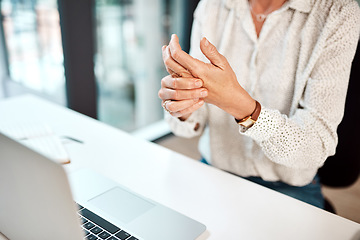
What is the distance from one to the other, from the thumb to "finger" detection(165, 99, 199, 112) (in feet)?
0.32

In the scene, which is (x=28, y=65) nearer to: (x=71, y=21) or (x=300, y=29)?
(x=71, y=21)

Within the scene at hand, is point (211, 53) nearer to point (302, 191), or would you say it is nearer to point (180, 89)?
point (180, 89)

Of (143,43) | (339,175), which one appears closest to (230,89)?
(339,175)

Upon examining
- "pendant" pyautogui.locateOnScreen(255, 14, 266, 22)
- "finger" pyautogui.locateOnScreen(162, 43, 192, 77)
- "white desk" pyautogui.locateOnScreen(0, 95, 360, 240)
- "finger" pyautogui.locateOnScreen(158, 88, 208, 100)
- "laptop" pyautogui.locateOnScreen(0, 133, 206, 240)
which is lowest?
"white desk" pyautogui.locateOnScreen(0, 95, 360, 240)

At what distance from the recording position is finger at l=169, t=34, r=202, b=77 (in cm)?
68

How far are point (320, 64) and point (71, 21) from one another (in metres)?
1.10

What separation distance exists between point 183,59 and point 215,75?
0.25ft

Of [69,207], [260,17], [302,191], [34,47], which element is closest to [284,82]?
[260,17]

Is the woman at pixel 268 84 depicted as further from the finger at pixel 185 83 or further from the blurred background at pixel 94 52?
the blurred background at pixel 94 52

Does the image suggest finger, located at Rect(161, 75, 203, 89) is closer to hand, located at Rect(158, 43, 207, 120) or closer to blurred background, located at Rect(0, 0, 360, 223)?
hand, located at Rect(158, 43, 207, 120)

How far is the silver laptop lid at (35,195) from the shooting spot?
431 millimetres

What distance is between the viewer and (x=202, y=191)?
76 cm

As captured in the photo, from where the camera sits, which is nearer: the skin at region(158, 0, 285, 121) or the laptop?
the laptop

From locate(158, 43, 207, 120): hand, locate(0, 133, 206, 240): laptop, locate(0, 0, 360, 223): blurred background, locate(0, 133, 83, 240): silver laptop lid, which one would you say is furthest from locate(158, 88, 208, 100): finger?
locate(0, 0, 360, 223): blurred background
